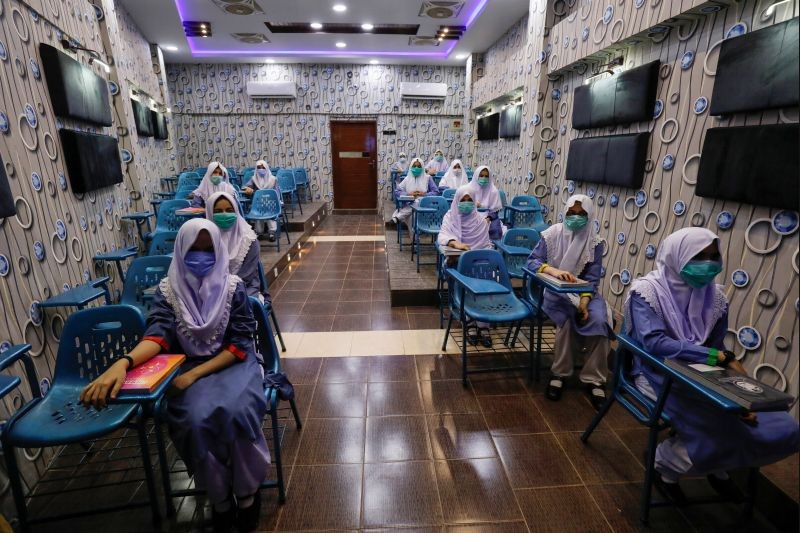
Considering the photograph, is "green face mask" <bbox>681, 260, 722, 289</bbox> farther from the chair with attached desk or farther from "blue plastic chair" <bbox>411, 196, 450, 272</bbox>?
"blue plastic chair" <bbox>411, 196, 450, 272</bbox>

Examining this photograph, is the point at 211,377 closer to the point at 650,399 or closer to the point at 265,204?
the point at 650,399

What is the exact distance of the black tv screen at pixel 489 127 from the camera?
759 cm

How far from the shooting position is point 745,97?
2.22 meters

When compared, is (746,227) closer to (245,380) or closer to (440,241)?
(440,241)

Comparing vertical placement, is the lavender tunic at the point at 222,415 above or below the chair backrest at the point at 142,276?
below

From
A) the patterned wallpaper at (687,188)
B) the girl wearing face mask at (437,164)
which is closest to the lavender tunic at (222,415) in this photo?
the patterned wallpaper at (687,188)

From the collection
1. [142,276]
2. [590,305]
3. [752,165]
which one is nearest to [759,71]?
[752,165]

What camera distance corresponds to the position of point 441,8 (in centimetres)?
601

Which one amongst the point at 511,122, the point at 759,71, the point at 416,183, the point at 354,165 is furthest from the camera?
the point at 354,165

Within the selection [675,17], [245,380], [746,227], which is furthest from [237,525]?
[675,17]

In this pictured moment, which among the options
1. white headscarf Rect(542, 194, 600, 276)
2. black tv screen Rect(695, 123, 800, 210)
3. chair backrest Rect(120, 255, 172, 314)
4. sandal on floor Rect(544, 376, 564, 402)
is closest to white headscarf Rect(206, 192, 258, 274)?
chair backrest Rect(120, 255, 172, 314)

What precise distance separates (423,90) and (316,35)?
117 inches

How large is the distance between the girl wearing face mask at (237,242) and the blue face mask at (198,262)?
1084 millimetres

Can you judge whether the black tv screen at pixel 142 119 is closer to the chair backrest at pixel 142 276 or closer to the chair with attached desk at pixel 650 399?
the chair backrest at pixel 142 276
